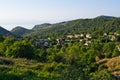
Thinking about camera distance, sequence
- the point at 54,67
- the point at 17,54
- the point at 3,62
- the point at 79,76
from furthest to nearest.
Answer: the point at 17,54 < the point at 54,67 < the point at 3,62 < the point at 79,76

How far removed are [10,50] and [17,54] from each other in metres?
2.19

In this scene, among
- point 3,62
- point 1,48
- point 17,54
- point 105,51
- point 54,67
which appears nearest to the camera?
point 3,62

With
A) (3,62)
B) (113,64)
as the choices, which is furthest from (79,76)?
(113,64)

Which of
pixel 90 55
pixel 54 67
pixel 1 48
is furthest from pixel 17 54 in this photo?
pixel 90 55

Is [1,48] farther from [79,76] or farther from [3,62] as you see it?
[79,76]

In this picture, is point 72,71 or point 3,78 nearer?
point 72,71

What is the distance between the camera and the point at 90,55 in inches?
3853

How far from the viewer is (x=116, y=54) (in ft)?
335

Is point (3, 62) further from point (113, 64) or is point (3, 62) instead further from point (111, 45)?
point (111, 45)

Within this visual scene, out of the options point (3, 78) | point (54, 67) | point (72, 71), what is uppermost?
point (72, 71)

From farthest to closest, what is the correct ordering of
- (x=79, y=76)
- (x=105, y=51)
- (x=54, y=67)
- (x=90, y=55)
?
1. (x=105, y=51)
2. (x=90, y=55)
3. (x=54, y=67)
4. (x=79, y=76)

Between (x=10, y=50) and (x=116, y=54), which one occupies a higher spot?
(x=10, y=50)

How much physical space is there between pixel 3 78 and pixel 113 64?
6207 centimetres

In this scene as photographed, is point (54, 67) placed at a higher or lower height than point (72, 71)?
lower
